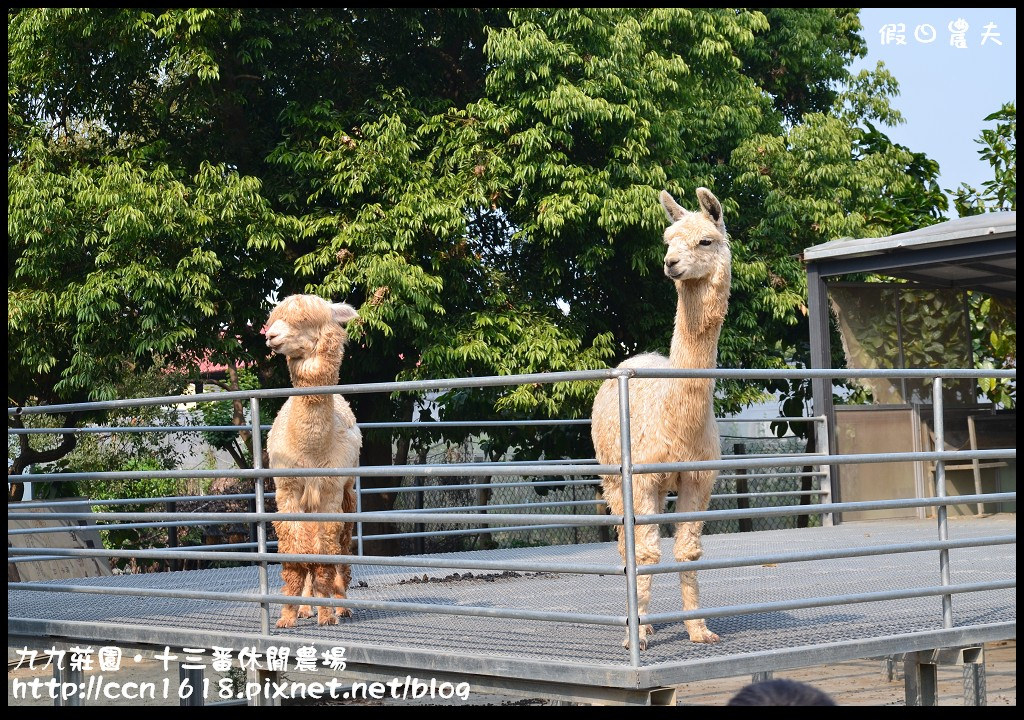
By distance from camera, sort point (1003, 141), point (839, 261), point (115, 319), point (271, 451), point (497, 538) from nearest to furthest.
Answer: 1. point (271, 451)
2. point (839, 261)
3. point (115, 319)
4. point (1003, 141)
5. point (497, 538)

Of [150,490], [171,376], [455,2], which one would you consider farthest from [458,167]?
[150,490]

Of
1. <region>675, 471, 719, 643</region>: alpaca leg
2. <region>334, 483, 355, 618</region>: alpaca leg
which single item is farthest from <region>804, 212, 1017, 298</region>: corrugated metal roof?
<region>334, 483, 355, 618</region>: alpaca leg

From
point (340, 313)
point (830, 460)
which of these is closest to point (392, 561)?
point (340, 313)

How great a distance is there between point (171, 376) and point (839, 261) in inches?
484

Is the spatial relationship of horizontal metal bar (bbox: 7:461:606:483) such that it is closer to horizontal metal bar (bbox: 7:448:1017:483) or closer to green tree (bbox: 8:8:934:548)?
horizontal metal bar (bbox: 7:448:1017:483)

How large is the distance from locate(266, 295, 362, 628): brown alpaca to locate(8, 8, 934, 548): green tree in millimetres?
7019

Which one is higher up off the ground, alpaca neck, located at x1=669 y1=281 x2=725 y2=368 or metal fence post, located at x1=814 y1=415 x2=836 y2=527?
alpaca neck, located at x1=669 y1=281 x2=725 y2=368

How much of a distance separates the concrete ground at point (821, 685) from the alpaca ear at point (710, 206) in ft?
17.3

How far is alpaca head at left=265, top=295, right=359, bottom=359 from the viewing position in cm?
652

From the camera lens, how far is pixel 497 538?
63.6 ft

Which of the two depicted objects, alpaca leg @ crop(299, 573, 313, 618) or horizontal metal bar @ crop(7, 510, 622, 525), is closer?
horizontal metal bar @ crop(7, 510, 622, 525)

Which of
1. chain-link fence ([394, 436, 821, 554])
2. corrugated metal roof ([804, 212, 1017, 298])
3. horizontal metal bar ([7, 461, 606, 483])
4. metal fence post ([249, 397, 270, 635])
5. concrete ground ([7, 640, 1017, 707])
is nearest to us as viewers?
horizontal metal bar ([7, 461, 606, 483])

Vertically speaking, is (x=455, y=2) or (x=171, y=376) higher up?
(x=455, y=2)

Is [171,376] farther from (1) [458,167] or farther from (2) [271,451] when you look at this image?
(2) [271,451]
